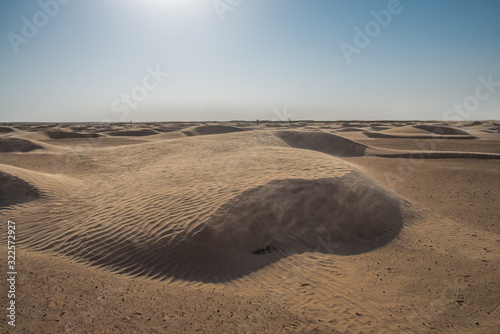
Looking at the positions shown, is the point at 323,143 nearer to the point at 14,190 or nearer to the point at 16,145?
the point at 14,190

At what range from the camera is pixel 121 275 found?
468cm

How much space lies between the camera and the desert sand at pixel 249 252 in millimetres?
3713

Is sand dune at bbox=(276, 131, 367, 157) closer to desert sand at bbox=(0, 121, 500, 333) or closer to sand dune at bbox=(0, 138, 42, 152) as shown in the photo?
desert sand at bbox=(0, 121, 500, 333)

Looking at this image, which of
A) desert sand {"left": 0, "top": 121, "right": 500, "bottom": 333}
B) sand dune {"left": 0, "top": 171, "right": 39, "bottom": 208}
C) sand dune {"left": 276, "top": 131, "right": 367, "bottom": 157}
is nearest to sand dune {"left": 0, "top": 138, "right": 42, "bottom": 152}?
desert sand {"left": 0, "top": 121, "right": 500, "bottom": 333}

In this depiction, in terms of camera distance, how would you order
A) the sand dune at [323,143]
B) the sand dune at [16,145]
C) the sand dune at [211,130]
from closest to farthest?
1. the sand dune at [16,145]
2. the sand dune at [323,143]
3. the sand dune at [211,130]

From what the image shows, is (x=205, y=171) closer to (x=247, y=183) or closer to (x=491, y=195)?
(x=247, y=183)

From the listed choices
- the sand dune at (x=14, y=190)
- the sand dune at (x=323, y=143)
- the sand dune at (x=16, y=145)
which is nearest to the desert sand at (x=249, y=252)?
the sand dune at (x=14, y=190)

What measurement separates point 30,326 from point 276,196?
5.17 meters

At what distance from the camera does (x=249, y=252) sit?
5.46m

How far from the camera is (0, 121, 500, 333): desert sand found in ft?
12.2

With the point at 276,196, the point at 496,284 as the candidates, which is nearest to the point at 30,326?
the point at 276,196

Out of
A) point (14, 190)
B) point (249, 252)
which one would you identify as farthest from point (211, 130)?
point (249, 252)

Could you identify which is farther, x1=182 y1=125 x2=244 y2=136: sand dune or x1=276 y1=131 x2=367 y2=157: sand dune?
x1=182 y1=125 x2=244 y2=136: sand dune

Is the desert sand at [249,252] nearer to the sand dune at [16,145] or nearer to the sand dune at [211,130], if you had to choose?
the sand dune at [16,145]
